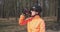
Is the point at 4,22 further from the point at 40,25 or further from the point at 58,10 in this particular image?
the point at 40,25

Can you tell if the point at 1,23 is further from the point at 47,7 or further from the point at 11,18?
the point at 47,7

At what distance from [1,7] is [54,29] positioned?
13.5ft

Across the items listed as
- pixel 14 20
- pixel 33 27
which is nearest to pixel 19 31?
pixel 14 20

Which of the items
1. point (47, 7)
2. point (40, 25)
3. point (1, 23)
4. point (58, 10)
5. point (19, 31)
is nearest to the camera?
point (40, 25)

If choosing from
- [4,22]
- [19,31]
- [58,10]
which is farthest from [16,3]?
[19,31]

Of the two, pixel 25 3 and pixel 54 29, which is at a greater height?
pixel 25 3

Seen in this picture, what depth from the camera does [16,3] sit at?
42.1 feet

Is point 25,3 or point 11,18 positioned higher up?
point 25,3

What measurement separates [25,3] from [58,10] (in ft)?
6.59

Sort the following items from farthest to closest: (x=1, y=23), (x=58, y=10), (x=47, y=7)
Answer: (x=47, y=7) < (x=58, y=10) < (x=1, y=23)

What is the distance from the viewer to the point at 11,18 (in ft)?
41.6

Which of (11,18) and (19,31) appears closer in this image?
(19,31)

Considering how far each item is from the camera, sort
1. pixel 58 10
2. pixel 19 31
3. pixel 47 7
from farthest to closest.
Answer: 1. pixel 47 7
2. pixel 58 10
3. pixel 19 31

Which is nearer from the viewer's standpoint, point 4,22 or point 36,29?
point 36,29
